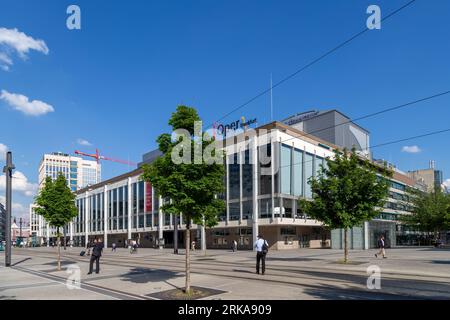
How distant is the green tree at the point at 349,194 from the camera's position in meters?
24.8

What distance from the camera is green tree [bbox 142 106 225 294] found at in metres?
12.7

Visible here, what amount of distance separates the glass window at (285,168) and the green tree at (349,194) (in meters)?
25.6

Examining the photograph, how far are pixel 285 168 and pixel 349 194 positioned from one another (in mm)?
27599

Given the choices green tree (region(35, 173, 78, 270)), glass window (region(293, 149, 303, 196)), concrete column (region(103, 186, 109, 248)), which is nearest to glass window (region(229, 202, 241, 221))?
glass window (region(293, 149, 303, 196))

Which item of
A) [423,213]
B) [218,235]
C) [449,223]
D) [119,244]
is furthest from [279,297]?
[119,244]

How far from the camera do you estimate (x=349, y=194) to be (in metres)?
24.8

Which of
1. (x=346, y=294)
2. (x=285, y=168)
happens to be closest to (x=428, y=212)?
(x=285, y=168)

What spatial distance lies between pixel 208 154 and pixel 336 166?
1526cm

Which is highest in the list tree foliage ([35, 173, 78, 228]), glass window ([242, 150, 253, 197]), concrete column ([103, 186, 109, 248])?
glass window ([242, 150, 253, 197])

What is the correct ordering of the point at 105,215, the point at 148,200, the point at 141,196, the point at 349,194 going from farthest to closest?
1. the point at 105,215
2. the point at 141,196
3. the point at 148,200
4. the point at 349,194

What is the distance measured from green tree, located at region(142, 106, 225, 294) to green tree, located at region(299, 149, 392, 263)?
44.5ft

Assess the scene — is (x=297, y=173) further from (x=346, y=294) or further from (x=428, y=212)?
(x=346, y=294)

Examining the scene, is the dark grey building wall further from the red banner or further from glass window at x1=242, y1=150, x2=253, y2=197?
the red banner

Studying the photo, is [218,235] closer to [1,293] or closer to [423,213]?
[423,213]
